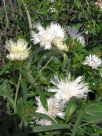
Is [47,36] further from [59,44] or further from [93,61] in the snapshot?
[93,61]

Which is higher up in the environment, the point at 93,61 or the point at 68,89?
the point at 93,61

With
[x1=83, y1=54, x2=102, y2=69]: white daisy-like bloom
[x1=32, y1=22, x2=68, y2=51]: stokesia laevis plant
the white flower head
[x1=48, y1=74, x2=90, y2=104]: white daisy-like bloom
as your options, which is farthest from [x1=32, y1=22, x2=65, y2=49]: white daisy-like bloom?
the white flower head

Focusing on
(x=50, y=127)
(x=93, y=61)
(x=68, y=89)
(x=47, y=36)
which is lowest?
(x=50, y=127)

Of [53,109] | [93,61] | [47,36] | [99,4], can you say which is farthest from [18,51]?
[99,4]

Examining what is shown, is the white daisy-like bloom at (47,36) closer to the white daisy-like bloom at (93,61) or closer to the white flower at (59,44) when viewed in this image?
the white flower at (59,44)

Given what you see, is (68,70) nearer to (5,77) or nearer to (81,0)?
(5,77)

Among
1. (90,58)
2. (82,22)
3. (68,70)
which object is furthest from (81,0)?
(68,70)

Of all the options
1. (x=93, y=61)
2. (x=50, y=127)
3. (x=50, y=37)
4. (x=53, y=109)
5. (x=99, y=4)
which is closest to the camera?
(x=50, y=127)
